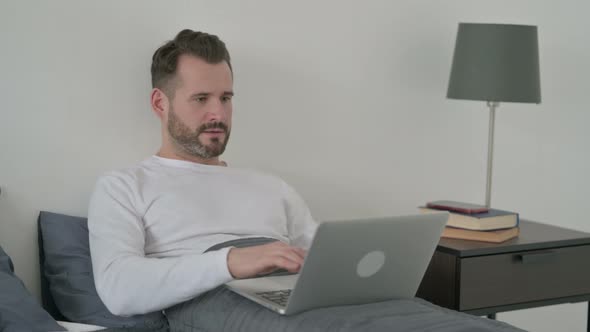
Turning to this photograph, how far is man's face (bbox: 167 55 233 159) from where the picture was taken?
2.26 metres

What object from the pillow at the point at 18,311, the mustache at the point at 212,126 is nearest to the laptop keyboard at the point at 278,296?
the pillow at the point at 18,311

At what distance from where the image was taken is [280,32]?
8.71ft

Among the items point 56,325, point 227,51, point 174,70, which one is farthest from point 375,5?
point 56,325

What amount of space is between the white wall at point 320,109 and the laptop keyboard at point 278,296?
755 mm

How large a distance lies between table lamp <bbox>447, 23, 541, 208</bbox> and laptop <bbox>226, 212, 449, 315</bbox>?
3.12ft

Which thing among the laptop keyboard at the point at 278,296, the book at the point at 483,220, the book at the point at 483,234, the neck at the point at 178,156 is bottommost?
the laptop keyboard at the point at 278,296

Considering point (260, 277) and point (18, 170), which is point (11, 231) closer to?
point (18, 170)

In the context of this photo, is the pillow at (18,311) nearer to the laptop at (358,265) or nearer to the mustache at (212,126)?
the laptop at (358,265)

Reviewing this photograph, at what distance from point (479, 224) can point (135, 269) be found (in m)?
1.10

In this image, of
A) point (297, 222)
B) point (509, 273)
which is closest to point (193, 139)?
point (297, 222)

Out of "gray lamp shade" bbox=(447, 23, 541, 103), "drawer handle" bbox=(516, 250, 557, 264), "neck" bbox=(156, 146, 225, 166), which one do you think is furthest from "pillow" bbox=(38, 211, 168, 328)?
"gray lamp shade" bbox=(447, 23, 541, 103)

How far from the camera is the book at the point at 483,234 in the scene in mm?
2498

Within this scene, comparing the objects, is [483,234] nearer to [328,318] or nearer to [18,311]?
[328,318]

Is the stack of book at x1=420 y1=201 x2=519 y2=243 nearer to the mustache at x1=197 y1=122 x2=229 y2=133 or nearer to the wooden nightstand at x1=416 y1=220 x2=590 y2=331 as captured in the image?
the wooden nightstand at x1=416 y1=220 x2=590 y2=331
